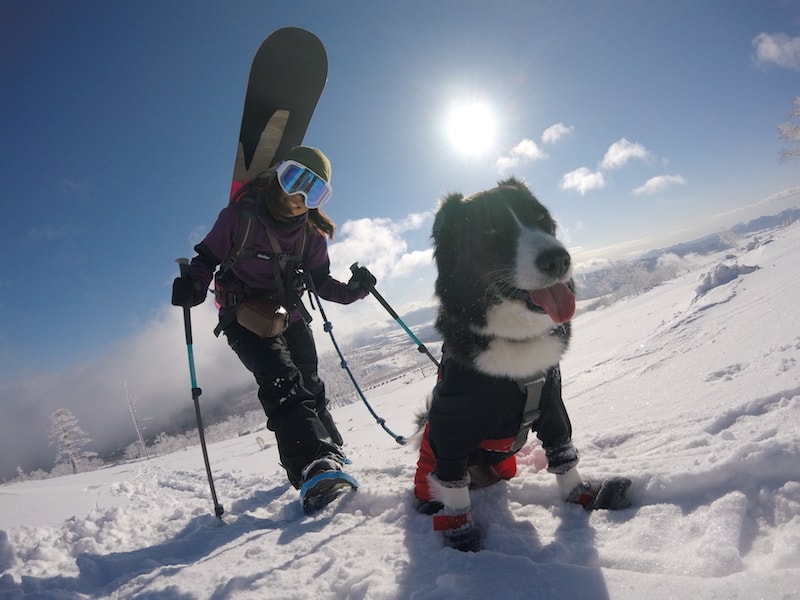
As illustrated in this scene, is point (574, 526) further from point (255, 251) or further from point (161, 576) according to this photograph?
point (255, 251)

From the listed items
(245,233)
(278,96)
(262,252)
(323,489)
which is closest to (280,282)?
(262,252)

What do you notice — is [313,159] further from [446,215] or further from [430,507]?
[430,507]

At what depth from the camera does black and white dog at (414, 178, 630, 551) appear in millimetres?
1998

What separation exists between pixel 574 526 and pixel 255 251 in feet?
10.7

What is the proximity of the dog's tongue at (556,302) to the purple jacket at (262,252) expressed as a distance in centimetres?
258

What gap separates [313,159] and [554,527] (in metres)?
3.40

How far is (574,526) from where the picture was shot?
1798mm

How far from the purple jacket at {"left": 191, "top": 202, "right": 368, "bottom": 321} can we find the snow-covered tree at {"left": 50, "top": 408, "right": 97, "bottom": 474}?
56004 millimetres

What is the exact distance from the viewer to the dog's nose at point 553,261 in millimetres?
1913

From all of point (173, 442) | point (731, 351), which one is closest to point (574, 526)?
point (731, 351)

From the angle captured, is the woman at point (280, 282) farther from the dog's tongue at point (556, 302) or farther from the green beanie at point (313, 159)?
the dog's tongue at point (556, 302)

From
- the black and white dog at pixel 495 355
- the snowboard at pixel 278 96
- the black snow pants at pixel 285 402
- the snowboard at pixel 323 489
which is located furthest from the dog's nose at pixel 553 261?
the snowboard at pixel 278 96

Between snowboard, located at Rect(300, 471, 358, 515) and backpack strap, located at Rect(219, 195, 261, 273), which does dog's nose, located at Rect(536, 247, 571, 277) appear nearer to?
snowboard, located at Rect(300, 471, 358, 515)

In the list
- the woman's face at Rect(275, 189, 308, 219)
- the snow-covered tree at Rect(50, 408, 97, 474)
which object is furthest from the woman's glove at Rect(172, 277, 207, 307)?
the snow-covered tree at Rect(50, 408, 97, 474)
